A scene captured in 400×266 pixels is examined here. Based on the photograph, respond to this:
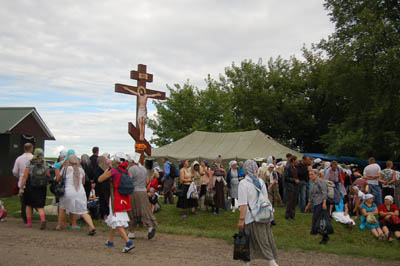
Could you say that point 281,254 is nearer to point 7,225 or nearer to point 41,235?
point 41,235

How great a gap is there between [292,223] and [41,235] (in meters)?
6.79

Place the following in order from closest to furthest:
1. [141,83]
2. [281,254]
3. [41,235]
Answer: [281,254]
[41,235]
[141,83]

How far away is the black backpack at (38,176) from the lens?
946 cm

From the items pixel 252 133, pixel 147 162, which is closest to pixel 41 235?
pixel 147 162

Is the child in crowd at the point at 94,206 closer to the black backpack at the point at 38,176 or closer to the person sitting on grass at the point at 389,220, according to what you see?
the black backpack at the point at 38,176

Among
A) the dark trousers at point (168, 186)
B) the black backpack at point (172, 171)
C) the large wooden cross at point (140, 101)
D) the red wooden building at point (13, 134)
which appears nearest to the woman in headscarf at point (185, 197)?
the black backpack at point (172, 171)

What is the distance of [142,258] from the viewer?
6.89 meters

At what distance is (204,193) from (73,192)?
525 centimetres

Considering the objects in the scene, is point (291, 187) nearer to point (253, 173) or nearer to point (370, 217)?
point (370, 217)

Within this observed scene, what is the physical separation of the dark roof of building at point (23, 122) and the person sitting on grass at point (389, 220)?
14317 millimetres

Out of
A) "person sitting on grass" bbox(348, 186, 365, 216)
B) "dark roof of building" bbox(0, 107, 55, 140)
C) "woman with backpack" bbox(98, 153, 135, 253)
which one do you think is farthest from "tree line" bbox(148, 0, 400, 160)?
"woman with backpack" bbox(98, 153, 135, 253)

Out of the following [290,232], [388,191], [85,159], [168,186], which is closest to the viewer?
[290,232]

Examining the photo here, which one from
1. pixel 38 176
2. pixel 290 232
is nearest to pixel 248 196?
pixel 290 232

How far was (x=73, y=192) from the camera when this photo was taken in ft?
29.8
